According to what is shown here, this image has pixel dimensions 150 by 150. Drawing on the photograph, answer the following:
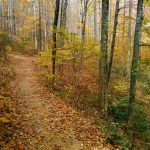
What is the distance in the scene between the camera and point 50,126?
938cm

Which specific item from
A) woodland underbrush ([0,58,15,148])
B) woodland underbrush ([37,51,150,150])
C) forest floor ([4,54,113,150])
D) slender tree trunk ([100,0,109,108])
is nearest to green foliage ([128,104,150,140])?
woodland underbrush ([37,51,150,150])

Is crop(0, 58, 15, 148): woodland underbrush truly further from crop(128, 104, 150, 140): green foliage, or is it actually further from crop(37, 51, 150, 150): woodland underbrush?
crop(128, 104, 150, 140): green foliage

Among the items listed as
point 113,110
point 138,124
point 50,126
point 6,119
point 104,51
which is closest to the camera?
point 6,119

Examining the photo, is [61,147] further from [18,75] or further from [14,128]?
[18,75]

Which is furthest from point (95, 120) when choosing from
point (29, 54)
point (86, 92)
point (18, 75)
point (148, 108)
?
point (29, 54)

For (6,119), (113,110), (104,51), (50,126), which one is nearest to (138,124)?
(113,110)

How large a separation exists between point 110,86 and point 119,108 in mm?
3906

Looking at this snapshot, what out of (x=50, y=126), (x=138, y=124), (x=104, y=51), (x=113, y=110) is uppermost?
(x=104, y=51)

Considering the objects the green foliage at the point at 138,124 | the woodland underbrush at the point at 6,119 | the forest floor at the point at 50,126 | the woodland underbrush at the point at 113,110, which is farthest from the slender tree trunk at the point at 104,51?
the woodland underbrush at the point at 6,119

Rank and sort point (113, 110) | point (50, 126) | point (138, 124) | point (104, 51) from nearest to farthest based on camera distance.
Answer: point (50, 126) < point (104, 51) < point (138, 124) < point (113, 110)

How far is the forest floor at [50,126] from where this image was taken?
27.0 ft

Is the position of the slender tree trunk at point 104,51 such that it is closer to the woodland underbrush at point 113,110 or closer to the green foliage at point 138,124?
the woodland underbrush at point 113,110

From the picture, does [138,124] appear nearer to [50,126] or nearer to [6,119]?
[50,126]

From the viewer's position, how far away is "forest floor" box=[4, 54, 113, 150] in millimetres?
8234
